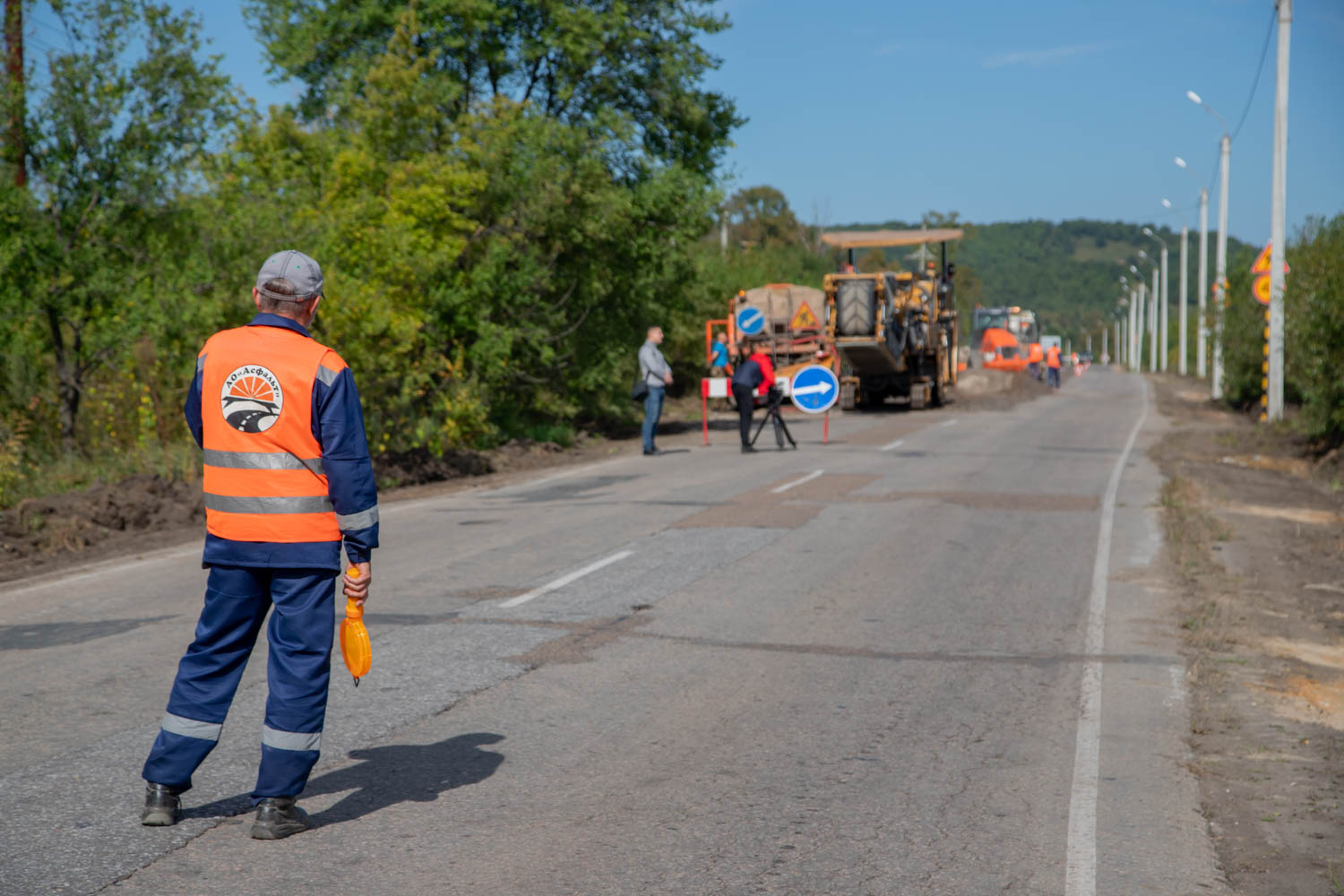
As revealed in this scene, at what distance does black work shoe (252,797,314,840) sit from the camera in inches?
174

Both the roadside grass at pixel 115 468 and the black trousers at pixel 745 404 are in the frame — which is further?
the black trousers at pixel 745 404

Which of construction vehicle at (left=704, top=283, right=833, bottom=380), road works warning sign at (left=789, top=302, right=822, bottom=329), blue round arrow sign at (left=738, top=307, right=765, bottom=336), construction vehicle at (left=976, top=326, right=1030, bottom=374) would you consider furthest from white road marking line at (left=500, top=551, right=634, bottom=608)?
construction vehicle at (left=976, top=326, right=1030, bottom=374)

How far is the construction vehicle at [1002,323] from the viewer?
59.7 metres

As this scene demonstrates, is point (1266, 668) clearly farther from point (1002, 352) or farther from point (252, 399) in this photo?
point (1002, 352)

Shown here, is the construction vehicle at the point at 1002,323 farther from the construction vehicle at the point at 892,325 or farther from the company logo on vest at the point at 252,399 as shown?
the company logo on vest at the point at 252,399

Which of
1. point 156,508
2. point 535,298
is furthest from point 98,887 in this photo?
point 535,298

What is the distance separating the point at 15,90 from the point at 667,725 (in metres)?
14.3

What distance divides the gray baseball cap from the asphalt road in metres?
1.91

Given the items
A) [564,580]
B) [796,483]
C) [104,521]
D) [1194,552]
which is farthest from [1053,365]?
[564,580]

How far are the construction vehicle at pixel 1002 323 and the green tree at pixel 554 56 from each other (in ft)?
117

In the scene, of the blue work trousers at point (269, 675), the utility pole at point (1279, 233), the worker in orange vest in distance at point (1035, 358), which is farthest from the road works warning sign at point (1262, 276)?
the worker in orange vest in distance at point (1035, 358)

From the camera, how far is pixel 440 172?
1811 cm

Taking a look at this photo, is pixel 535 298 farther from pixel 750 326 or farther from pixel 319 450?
pixel 319 450

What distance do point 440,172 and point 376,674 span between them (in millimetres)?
12654
